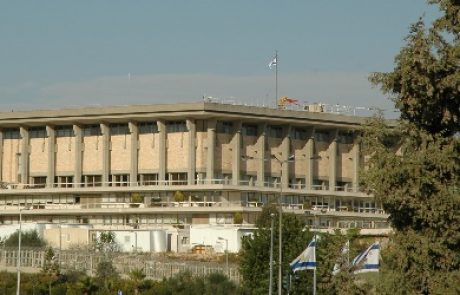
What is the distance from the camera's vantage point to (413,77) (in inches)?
1681

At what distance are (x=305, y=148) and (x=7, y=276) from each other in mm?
50371

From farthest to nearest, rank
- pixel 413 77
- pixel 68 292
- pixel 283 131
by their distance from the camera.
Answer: pixel 283 131 < pixel 68 292 < pixel 413 77

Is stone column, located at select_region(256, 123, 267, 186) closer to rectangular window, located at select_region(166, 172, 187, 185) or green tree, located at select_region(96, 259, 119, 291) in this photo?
rectangular window, located at select_region(166, 172, 187, 185)

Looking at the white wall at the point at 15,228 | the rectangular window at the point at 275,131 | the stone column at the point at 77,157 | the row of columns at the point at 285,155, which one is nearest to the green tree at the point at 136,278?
the white wall at the point at 15,228

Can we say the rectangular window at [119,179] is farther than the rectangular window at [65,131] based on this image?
No

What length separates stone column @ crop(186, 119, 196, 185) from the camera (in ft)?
456

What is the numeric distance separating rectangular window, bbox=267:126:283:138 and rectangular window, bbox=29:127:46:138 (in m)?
25.2

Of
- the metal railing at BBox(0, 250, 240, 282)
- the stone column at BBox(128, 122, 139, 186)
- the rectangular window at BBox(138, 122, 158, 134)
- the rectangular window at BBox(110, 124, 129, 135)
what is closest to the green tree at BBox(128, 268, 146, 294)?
the metal railing at BBox(0, 250, 240, 282)

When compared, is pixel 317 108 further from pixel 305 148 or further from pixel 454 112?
pixel 454 112

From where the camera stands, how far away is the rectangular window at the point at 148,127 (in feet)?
466

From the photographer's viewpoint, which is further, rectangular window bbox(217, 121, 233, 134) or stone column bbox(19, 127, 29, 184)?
stone column bbox(19, 127, 29, 184)

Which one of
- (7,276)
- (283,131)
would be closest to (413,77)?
(7,276)

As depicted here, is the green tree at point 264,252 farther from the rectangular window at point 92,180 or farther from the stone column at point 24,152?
the stone column at point 24,152

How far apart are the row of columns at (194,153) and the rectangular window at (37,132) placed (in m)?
0.52
